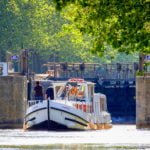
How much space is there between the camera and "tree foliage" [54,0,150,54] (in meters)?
40.2

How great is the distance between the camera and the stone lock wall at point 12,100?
232ft

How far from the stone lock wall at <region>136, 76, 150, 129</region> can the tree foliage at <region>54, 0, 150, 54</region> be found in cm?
2366

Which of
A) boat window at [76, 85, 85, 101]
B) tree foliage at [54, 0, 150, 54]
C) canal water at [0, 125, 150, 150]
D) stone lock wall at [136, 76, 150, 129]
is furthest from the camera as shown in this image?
stone lock wall at [136, 76, 150, 129]

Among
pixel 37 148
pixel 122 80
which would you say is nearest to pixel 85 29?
pixel 37 148

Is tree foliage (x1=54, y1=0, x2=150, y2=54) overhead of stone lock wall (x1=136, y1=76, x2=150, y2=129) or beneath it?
overhead

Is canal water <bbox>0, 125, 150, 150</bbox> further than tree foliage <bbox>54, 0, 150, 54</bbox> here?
Yes

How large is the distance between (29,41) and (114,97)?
65.0ft

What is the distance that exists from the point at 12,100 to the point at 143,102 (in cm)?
750

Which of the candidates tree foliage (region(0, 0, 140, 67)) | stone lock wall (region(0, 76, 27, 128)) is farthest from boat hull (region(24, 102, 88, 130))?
tree foliage (region(0, 0, 140, 67))

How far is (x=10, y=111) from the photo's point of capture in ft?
233

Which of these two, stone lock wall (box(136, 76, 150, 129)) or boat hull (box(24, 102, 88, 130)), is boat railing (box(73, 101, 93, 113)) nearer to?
boat hull (box(24, 102, 88, 130))

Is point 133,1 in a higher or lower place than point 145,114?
higher

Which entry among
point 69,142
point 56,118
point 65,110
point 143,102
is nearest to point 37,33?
point 143,102

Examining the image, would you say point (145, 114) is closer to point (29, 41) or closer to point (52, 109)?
point (52, 109)
